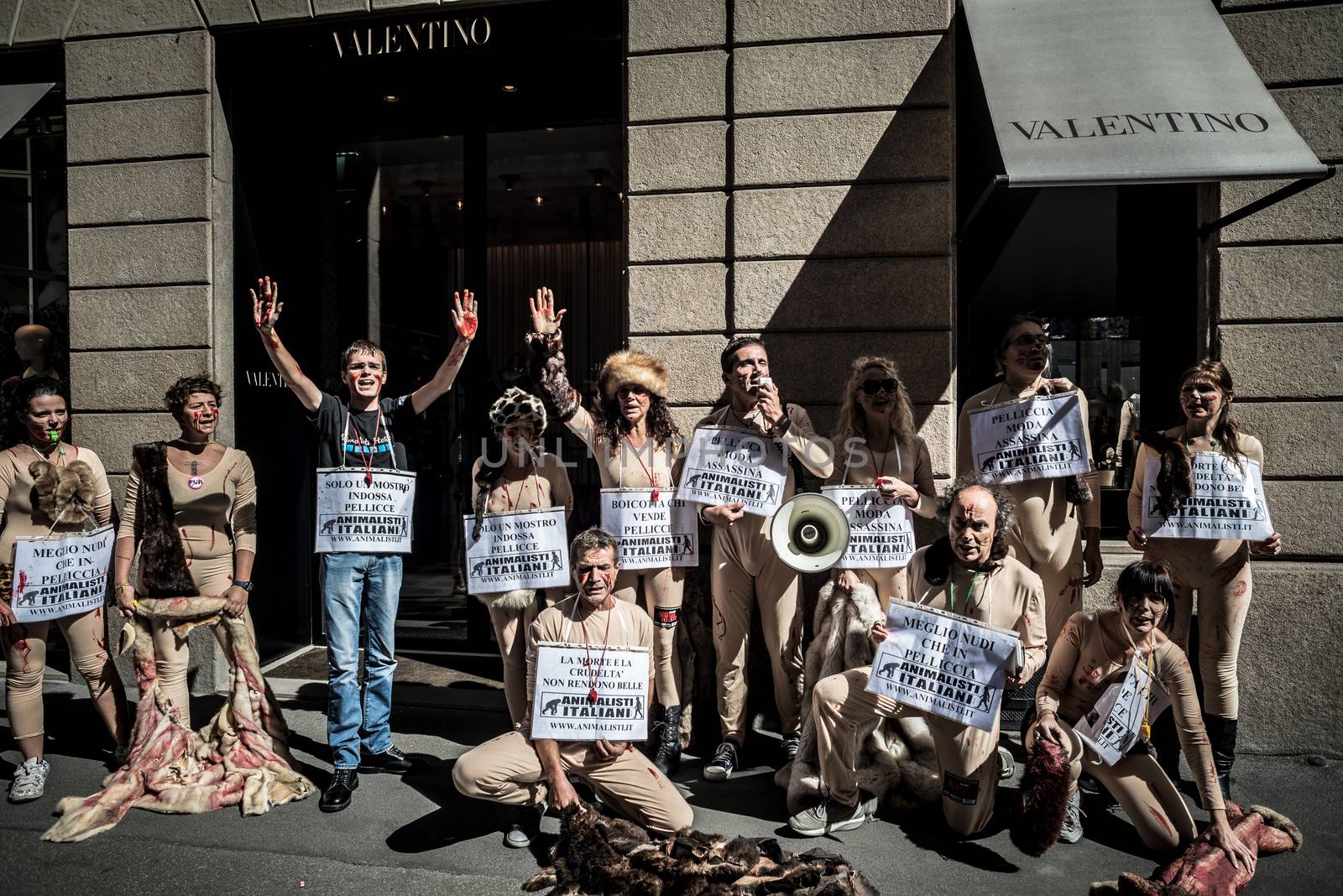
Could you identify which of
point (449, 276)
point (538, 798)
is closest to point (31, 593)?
point (538, 798)

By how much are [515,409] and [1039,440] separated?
9.00 feet

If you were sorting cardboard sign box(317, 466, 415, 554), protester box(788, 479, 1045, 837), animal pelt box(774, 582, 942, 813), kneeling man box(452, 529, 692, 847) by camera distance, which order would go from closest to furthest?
kneeling man box(452, 529, 692, 847), protester box(788, 479, 1045, 837), animal pelt box(774, 582, 942, 813), cardboard sign box(317, 466, 415, 554)

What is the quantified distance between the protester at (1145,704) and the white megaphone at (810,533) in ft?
3.83

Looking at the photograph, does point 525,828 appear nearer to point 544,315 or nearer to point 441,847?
point 441,847

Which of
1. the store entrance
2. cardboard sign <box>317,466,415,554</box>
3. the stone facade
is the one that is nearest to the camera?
cardboard sign <box>317,466,415,554</box>

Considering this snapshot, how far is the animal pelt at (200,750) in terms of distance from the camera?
4523 mm

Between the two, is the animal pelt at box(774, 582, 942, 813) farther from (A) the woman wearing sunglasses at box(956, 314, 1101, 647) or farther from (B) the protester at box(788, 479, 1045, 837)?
(A) the woman wearing sunglasses at box(956, 314, 1101, 647)

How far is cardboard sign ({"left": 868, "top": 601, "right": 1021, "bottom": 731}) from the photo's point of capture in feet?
12.7

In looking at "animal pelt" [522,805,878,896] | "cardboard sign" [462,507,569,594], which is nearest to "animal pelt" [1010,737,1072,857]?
"animal pelt" [522,805,878,896]

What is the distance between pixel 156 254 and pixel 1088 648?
6806mm

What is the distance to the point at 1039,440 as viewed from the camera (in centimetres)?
472

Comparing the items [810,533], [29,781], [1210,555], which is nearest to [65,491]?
[29,781]

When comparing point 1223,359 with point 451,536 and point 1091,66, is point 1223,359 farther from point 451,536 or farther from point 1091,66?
point 451,536

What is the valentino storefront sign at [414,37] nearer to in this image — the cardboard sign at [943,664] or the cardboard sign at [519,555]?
the cardboard sign at [519,555]
